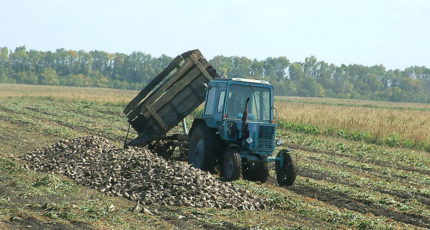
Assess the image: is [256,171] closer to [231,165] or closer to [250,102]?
[231,165]

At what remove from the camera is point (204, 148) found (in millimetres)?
15008

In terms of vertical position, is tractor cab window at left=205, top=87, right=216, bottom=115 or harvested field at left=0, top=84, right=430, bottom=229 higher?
tractor cab window at left=205, top=87, right=216, bottom=115

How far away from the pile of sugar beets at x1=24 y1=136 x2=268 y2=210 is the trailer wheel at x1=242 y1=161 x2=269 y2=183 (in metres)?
1.54

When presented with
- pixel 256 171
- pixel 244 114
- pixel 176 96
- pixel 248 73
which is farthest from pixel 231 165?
pixel 248 73

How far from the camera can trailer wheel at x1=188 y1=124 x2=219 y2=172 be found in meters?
15.0

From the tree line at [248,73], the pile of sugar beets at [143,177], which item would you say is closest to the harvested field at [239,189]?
the pile of sugar beets at [143,177]

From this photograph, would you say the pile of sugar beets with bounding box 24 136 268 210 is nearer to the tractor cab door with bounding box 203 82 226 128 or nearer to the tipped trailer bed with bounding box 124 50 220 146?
the tipped trailer bed with bounding box 124 50 220 146

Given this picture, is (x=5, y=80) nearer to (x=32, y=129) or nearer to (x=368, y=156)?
(x=32, y=129)

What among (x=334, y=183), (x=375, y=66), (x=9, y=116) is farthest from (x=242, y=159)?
(x=375, y=66)

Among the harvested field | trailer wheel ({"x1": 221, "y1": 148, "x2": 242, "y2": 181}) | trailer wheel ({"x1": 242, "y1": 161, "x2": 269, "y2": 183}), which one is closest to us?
the harvested field

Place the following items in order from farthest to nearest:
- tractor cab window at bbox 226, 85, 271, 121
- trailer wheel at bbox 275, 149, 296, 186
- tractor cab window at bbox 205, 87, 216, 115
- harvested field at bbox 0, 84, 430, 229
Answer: tractor cab window at bbox 205, 87, 216, 115
tractor cab window at bbox 226, 85, 271, 121
trailer wheel at bbox 275, 149, 296, 186
harvested field at bbox 0, 84, 430, 229

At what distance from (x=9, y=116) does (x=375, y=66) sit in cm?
13944

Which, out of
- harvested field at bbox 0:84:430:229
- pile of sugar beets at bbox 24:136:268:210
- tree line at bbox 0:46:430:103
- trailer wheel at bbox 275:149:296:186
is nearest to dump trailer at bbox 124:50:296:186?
trailer wheel at bbox 275:149:296:186

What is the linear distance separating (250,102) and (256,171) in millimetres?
1573
